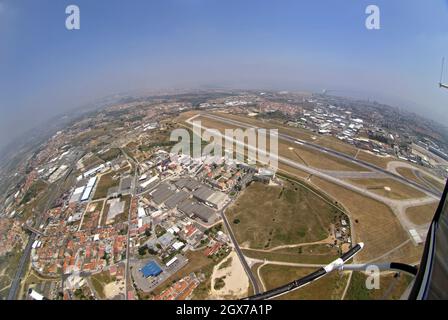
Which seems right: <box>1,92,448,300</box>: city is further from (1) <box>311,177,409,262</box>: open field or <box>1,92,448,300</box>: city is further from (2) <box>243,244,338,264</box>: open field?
(1) <box>311,177,409,262</box>: open field

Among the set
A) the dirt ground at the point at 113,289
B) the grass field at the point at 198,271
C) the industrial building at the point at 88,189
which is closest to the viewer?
the grass field at the point at 198,271

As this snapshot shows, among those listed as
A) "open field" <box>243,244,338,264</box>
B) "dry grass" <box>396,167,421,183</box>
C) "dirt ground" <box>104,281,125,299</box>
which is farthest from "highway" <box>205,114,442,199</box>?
"dirt ground" <box>104,281,125,299</box>

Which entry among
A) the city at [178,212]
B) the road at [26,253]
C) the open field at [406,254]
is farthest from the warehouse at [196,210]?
the open field at [406,254]

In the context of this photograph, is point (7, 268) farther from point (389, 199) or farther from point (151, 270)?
point (389, 199)

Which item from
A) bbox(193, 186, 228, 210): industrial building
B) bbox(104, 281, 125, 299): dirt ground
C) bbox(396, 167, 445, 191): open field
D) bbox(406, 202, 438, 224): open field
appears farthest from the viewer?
bbox(396, 167, 445, 191): open field

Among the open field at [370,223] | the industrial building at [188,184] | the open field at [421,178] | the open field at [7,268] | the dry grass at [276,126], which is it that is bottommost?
the open field at [7,268]

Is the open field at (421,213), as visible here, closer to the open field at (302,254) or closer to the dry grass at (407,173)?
the dry grass at (407,173)

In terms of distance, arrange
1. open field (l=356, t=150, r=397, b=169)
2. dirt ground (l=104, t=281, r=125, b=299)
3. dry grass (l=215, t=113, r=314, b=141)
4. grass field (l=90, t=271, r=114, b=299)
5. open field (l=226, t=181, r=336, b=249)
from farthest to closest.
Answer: dry grass (l=215, t=113, r=314, b=141)
open field (l=356, t=150, r=397, b=169)
open field (l=226, t=181, r=336, b=249)
grass field (l=90, t=271, r=114, b=299)
dirt ground (l=104, t=281, r=125, b=299)
